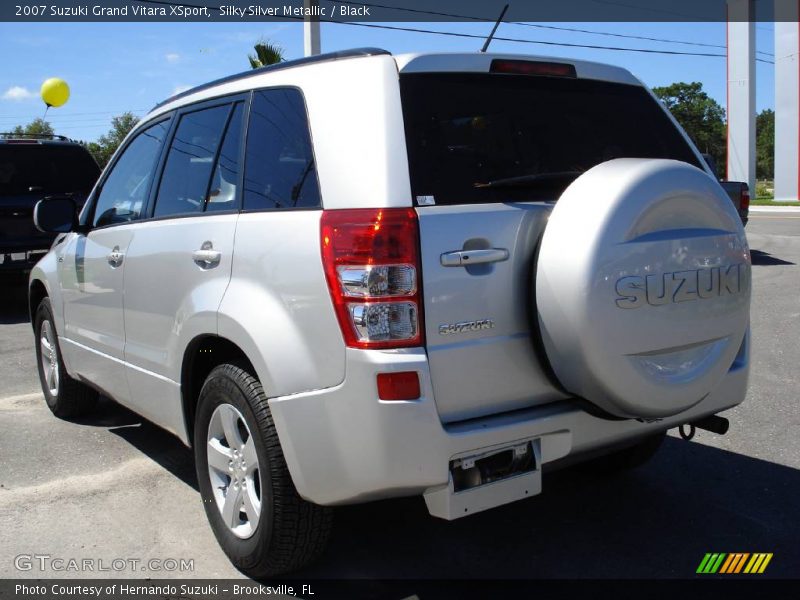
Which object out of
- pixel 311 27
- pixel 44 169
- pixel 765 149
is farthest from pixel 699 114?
pixel 44 169

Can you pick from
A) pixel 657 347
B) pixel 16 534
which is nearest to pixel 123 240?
pixel 16 534

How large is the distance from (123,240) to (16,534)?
1.44 m

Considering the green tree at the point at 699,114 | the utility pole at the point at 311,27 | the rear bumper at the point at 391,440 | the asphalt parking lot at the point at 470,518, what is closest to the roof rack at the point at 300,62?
the rear bumper at the point at 391,440

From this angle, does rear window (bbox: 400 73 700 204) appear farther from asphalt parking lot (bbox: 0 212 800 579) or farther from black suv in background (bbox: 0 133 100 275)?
black suv in background (bbox: 0 133 100 275)

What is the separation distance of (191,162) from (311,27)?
1307cm

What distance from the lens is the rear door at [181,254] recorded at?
10.2 ft

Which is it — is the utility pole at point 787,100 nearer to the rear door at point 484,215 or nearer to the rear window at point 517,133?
the rear window at point 517,133

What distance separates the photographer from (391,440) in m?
2.47

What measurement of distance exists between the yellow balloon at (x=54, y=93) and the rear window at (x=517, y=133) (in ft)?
49.5

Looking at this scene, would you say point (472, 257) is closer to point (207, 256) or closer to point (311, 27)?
point (207, 256)

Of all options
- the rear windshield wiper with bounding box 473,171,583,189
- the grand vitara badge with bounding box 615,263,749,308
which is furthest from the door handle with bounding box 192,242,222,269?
the grand vitara badge with bounding box 615,263,749,308

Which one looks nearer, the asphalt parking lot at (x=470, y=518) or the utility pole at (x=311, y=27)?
the asphalt parking lot at (x=470, y=518)

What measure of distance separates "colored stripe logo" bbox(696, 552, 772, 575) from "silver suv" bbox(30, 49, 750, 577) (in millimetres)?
602

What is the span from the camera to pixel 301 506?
2.81m
